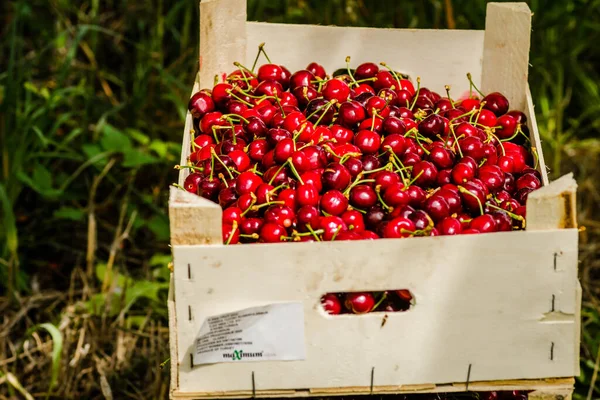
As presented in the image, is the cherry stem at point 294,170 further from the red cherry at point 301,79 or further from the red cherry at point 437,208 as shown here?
the red cherry at point 301,79

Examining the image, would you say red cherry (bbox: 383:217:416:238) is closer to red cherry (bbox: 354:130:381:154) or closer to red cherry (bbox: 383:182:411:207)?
red cherry (bbox: 383:182:411:207)

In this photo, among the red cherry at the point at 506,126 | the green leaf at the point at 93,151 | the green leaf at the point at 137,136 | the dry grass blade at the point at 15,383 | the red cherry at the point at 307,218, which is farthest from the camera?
the green leaf at the point at 137,136

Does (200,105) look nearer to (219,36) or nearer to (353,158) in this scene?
(219,36)

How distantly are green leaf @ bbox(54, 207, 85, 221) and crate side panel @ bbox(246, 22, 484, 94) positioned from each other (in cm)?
106

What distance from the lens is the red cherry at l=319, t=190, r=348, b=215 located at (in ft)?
5.77

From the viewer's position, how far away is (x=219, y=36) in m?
→ 2.34

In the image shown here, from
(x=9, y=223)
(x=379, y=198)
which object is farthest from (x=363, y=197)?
(x=9, y=223)

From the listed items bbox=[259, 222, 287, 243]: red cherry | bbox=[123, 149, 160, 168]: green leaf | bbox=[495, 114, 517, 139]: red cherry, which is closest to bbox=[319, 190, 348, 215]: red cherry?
bbox=[259, 222, 287, 243]: red cherry

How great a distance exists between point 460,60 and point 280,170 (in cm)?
85

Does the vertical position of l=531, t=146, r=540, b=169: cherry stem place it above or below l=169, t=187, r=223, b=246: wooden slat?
above

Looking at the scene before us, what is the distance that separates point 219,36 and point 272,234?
87 centimetres

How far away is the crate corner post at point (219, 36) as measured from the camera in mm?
2314

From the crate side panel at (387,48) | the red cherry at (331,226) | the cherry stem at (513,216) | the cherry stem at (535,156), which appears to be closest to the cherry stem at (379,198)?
the red cherry at (331,226)

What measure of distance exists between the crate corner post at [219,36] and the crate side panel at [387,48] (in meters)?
0.06
